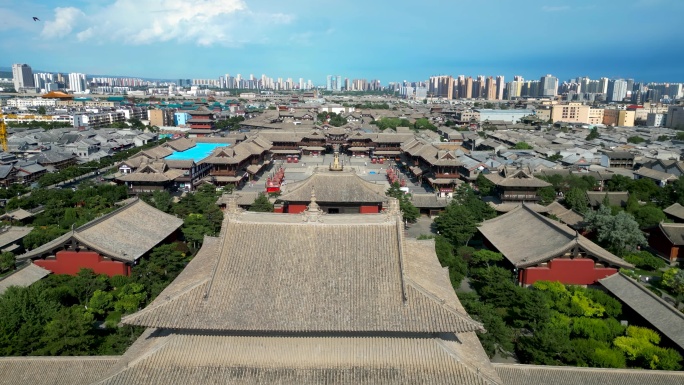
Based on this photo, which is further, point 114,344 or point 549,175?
point 549,175

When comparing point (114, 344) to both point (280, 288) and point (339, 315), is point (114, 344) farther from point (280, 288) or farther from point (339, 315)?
point (339, 315)

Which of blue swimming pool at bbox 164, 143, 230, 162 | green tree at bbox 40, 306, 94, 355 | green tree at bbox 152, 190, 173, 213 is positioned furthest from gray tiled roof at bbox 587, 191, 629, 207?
blue swimming pool at bbox 164, 143, 230, 162

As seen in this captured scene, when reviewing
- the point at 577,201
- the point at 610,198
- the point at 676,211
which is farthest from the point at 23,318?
the point at 610,198

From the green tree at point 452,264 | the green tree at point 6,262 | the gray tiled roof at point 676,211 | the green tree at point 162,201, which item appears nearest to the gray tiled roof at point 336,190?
the green tree at point 452,264

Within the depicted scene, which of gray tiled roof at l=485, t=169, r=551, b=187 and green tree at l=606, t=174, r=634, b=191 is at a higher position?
gray tiled roof at l=485, t=169, r=551, b=187

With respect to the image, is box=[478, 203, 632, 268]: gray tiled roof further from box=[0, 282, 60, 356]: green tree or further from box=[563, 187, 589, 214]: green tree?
box=[0, 282, 60, 356]: green tree

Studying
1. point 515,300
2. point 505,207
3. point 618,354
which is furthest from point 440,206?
point 618,354
